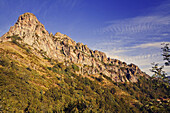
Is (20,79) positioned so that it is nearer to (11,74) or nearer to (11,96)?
(11,74)

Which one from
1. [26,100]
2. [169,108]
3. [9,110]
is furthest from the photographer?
[26,100]

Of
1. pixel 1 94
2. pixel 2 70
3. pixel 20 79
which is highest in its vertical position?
pixel 2 70

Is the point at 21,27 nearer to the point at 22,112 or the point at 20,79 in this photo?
the point at 20,79

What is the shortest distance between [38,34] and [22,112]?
14599 centimetres

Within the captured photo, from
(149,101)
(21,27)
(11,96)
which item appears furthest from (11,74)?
(21,27)

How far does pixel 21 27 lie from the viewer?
486 ft

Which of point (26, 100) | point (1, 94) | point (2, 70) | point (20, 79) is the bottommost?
point (26, 100)

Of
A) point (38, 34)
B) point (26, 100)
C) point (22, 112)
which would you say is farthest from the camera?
point (38, 34)

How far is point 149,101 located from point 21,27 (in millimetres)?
176162

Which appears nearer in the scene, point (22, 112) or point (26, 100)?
point (22, 112)

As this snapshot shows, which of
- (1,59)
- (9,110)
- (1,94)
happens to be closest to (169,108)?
(9,110)

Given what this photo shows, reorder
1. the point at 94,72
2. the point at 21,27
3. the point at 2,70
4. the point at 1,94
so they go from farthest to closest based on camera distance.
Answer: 1. the point at 94,72
2. the point at 21,27
3. the point at 2,70
4. the point at 1,94

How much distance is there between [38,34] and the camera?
160000 millimetres

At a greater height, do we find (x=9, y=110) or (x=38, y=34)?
(x=38, y=34)
